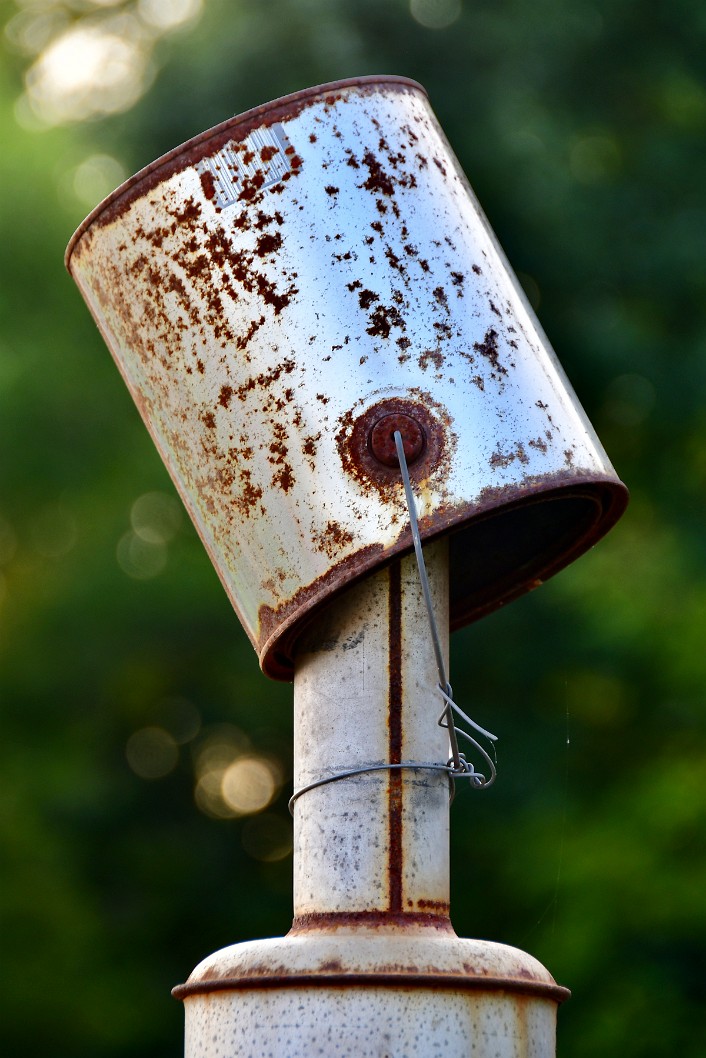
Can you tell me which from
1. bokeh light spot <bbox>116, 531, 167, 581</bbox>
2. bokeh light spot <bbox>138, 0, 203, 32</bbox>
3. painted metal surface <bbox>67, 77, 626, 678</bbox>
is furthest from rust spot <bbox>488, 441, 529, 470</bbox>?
bokeh light spot <bbox>138, 0, 203, 32</bbox>

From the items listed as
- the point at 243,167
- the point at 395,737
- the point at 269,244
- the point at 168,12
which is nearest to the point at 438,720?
the point at 395,737

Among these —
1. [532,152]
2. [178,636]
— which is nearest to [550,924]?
[178,636]

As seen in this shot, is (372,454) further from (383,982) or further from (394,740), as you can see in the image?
(383,982)

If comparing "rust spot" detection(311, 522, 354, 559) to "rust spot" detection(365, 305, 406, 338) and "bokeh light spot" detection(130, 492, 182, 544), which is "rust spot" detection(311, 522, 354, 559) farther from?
"bokeh light spot" detection(130, 492, 182, 544)

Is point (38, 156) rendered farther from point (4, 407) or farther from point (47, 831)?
point (47, 831)

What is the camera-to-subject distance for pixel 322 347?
75.2 inches

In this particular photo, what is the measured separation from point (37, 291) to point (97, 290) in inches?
247

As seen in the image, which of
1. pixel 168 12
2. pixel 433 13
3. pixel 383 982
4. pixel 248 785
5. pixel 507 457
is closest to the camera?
pixel 383 982

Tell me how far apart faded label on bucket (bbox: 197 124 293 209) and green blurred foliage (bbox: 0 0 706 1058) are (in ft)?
16.6

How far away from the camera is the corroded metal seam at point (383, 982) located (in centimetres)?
174

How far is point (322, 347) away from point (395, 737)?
1.62ft

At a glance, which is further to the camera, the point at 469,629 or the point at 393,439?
the point at 469,629

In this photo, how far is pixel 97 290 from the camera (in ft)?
Answer: 6.94

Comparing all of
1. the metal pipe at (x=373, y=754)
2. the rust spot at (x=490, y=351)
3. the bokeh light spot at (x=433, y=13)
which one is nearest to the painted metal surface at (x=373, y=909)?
the metal pipe at (x=373, y=754)
